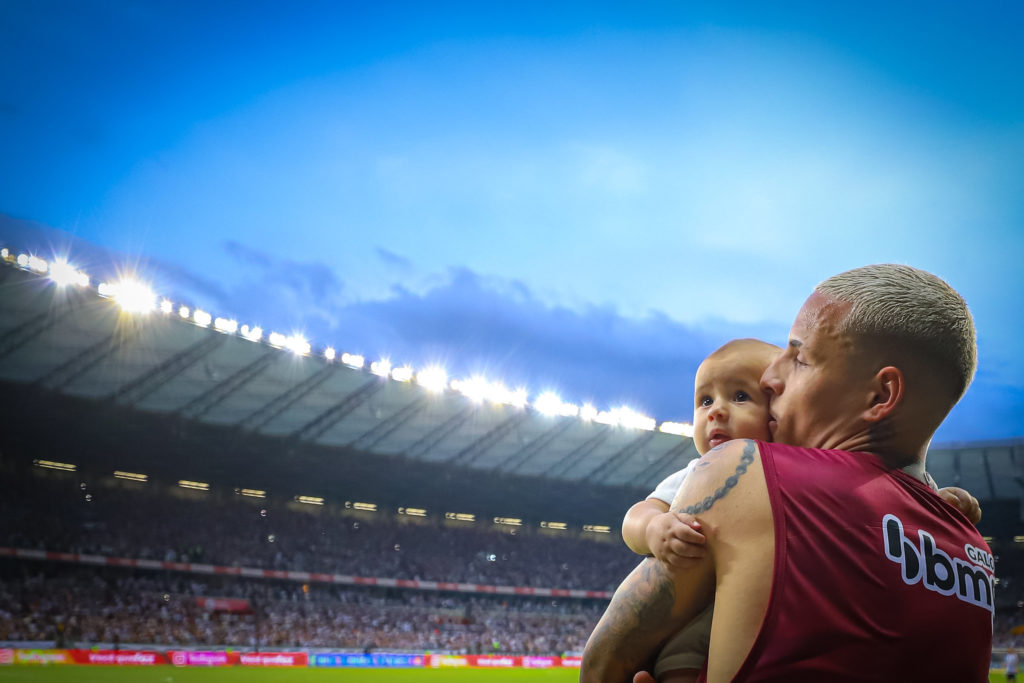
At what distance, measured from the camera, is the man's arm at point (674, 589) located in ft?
4.81

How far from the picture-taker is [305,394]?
33.8m

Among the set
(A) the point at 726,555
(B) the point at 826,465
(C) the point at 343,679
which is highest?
(B) the point at 826,465

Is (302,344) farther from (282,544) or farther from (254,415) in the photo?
(282,544)

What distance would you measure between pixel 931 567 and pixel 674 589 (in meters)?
0.50

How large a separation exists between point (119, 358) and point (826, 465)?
108 ft

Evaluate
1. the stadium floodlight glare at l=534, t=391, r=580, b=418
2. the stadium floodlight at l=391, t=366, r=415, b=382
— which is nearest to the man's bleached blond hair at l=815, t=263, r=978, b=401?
the stadium floodlight at l=391, t=366, r=415, b=382

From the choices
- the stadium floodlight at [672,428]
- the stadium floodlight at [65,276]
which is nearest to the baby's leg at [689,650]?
the stadium floodlight at [65,276]

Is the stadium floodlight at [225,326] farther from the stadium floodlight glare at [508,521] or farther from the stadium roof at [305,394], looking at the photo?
the stadium floodlight glare at [508,521]

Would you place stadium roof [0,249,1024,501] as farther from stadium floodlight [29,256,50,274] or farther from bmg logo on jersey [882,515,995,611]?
bmg logo on jersey [882,515,995,611]

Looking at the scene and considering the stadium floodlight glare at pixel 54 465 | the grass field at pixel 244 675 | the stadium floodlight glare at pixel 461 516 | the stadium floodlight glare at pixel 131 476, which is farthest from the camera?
the stadium floodlight glare at pixel 461 516

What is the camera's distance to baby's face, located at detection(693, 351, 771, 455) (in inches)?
97.2

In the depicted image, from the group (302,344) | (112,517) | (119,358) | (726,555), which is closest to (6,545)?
(112,517)

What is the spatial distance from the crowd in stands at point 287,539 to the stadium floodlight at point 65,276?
15.7 m

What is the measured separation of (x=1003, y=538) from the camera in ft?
168
